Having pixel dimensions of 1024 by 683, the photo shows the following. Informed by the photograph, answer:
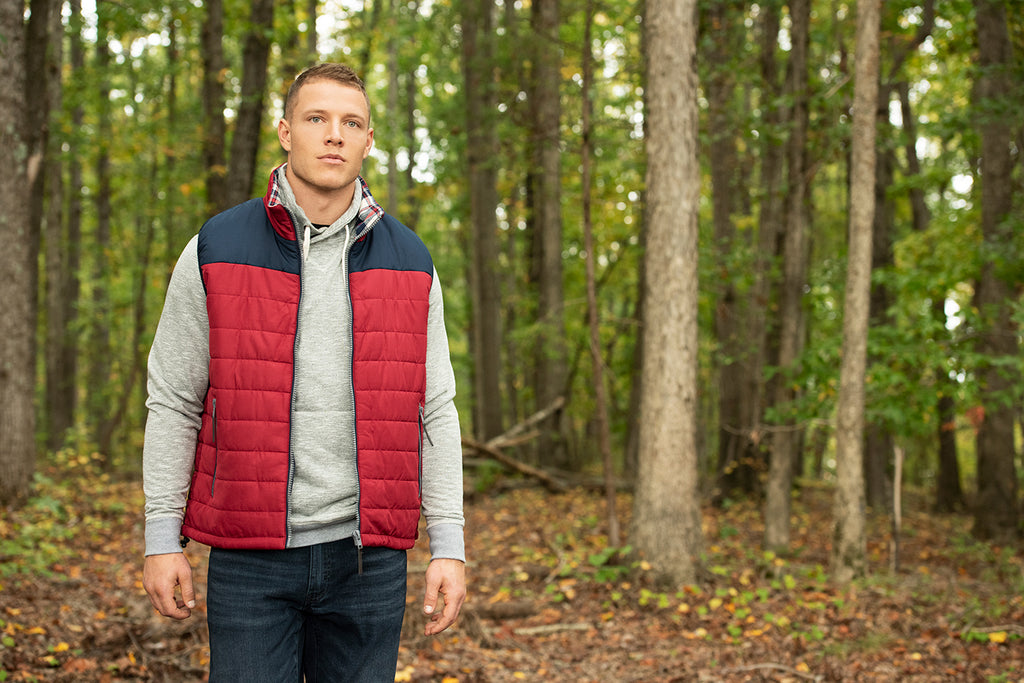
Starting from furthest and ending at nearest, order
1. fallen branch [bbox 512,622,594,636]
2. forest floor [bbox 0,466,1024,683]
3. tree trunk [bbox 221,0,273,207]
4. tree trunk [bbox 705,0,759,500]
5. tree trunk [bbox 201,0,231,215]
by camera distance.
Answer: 1. tree trunk [bbox 201,0,231,215]
2. tree trunk [bbox 705,0,759,500]
3. tree trunk [bbox 221,0,273,207]
4. fallen branch [bbox 512,622,594,636]
5. forest floor [bbox 0,466,1024,683]

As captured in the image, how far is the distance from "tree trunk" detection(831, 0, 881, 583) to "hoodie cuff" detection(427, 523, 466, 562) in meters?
6.29

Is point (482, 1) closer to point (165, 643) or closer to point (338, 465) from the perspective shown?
point (165, 643)

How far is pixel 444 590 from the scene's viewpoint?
214cm

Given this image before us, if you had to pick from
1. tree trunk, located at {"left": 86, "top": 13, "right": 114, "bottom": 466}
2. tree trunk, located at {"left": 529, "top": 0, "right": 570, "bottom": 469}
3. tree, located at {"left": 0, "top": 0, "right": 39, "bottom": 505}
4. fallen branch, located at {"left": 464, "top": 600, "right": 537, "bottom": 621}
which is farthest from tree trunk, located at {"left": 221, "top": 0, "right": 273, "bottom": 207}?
fallen branch, located at {"left": 464, "top": 600, "right": 537, "bottom": 621}

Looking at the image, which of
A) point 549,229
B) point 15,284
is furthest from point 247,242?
point 549,229

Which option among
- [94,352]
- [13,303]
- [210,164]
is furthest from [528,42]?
[94,352]

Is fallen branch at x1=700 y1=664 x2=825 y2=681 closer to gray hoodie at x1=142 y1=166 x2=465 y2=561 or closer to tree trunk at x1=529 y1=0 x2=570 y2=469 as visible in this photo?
gray hoodie at x1=142 y1=166 x2=465 y2=561

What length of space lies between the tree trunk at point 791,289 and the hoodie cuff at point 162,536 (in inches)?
317

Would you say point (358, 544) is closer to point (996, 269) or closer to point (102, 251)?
point (996, 269)

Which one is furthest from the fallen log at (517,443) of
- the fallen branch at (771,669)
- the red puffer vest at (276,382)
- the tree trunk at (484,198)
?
the red puffer vest at (276,382)

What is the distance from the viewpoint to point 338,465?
2.05m

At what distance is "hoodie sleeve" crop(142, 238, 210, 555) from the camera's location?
199 centimetres

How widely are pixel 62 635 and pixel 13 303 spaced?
4.26m

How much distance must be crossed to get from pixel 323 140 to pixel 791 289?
8.43 meters
